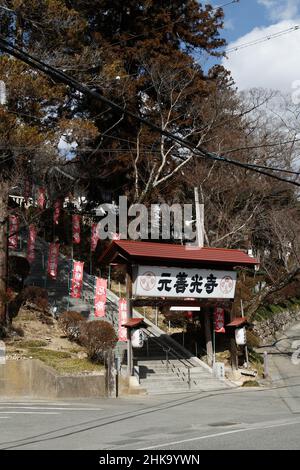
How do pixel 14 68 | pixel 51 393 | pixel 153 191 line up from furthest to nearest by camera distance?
pixel 153 191 → pixel 14 68 → pixel 51 393

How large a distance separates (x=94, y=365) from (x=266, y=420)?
891cm

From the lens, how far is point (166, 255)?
2188 cm

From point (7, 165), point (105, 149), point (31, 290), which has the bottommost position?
point (31, 290)

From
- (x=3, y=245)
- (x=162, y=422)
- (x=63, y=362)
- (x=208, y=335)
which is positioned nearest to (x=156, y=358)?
(x=208, y=335)

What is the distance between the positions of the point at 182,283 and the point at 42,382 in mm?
6696

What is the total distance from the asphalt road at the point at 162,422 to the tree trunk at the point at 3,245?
199 inches

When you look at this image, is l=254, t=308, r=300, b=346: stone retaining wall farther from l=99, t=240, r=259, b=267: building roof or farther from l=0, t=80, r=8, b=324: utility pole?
l=0, t=80, r=8, b=324: utility pole

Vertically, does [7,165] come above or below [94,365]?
above

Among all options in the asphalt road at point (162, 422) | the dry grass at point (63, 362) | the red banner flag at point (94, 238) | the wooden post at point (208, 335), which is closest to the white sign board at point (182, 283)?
the wooden post at point (208, 335)

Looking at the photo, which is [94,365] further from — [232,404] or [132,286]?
[232,404]

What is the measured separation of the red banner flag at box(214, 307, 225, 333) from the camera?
24.1m

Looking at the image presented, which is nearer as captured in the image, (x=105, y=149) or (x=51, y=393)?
(x=51, y=393)

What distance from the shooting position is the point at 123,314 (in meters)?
23.3
